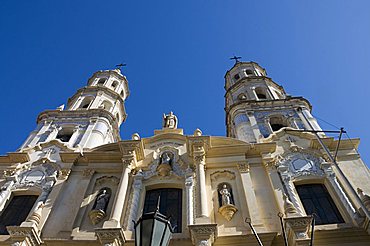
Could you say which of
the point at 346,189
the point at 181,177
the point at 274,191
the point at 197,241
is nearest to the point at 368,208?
the point at 346,189

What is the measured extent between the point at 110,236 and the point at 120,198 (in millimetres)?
2892

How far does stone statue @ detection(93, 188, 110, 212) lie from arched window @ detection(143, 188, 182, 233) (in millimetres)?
1932

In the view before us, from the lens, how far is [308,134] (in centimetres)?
2064

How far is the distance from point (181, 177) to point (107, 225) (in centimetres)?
505

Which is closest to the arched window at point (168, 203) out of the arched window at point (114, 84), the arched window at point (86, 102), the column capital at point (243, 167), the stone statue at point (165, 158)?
the stone statue at point (165, 158)

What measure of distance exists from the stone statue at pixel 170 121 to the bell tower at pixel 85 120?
466 centimetres

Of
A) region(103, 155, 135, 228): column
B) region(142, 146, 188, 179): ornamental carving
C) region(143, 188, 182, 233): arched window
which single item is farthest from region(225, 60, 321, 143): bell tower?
region(103, 155, 135, 228): column

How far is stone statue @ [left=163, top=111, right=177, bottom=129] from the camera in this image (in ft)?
78.6

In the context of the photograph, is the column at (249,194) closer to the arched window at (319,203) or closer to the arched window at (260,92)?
the arched window at (319,203)

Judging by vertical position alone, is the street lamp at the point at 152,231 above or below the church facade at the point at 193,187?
below

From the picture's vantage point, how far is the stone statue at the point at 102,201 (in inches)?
648

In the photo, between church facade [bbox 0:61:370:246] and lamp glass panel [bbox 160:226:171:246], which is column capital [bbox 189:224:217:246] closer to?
church facade [bbox 0:61:370:246]

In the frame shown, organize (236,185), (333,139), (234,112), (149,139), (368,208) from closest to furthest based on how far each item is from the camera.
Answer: (368,208)
(236,185)
(333,139)
(149,139)
(234,112)

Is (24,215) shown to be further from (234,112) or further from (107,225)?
(234,112)
